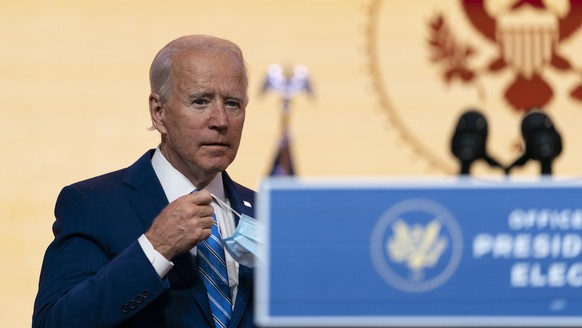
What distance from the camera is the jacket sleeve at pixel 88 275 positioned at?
2.68 m

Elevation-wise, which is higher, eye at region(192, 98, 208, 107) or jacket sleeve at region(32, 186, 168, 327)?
eye at region(192, 98, 208, 107)

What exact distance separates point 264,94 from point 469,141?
4.34 m

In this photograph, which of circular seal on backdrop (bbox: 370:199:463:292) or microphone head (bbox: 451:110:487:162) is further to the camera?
microphone head (bbox: 451:110:487:162)

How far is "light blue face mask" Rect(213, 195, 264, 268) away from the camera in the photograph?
108 inches

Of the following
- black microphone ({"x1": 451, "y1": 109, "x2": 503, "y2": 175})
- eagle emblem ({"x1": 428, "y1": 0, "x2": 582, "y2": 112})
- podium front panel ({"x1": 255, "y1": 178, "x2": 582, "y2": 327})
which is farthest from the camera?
eagle emblem ({"x1": 428, "y1": 0, "x2": 582, "y2": 112})

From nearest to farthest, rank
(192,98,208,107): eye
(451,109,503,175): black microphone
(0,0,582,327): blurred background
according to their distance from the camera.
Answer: (451,109,503,175): black microphone, (192,98,208,107): eye, (0,0,582,327): blurred background

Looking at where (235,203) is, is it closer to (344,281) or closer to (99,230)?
(99,230)

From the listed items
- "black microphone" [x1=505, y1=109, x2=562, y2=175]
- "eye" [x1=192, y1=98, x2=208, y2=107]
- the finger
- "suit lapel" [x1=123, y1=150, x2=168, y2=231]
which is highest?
"black microphone" [x1=505, y1=109, x2=562, y2=175]

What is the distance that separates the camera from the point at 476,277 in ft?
6.89

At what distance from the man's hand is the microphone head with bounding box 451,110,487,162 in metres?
0.62

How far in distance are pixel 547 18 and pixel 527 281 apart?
4919 millimetres

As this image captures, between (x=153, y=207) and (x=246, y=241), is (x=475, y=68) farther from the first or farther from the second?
(x=246, y=241)

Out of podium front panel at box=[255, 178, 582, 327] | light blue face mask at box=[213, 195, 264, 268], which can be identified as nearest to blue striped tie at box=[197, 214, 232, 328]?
light blue face mask at box=[213, 195, 264, 268]

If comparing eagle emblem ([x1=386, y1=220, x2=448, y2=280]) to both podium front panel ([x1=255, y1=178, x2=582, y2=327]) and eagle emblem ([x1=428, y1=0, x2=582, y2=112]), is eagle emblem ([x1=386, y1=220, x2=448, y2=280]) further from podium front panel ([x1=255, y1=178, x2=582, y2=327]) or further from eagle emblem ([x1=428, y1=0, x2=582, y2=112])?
eagle emblem ([x1=428, y1=0, x2=582, y2=112])
